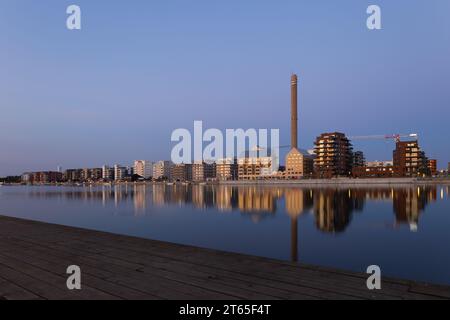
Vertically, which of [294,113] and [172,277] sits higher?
[294,113]

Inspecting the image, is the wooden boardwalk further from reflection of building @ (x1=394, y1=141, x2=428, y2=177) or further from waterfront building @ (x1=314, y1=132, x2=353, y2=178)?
reflection of building @ (x1=394, y1=141, x2=428, y2=177)

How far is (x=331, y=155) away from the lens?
601 ft

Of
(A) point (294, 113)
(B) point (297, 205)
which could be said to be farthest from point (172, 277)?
(A) point (294, 113)

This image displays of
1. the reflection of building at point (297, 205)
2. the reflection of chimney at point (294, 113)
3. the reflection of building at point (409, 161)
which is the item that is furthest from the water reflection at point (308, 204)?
the reflection of chimney at point (294, 113)

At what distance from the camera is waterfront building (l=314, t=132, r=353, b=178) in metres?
183

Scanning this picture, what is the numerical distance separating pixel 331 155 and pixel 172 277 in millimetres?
184432

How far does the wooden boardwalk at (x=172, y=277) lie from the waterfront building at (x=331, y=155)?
179311mm

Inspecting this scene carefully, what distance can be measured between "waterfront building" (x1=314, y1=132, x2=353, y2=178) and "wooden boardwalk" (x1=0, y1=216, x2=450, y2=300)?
179311 mm

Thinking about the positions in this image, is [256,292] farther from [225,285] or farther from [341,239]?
[341,239]

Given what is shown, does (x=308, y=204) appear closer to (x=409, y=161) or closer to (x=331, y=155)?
(x=331, y=155)

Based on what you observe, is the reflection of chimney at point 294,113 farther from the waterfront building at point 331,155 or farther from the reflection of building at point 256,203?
the reflection of building at point 256,203

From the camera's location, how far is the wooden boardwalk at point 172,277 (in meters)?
5.97

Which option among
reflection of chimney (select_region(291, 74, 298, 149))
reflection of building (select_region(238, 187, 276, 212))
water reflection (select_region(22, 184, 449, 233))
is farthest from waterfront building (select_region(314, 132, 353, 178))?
reflection of building (select_region(238, 187, 276, 212))
